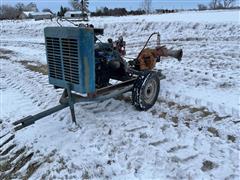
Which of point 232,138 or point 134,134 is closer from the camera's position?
point 232,138

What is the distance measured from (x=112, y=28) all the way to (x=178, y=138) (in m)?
15.0

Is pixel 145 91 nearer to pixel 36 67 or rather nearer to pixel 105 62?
pixel 105 62

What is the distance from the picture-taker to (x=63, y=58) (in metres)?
4.36

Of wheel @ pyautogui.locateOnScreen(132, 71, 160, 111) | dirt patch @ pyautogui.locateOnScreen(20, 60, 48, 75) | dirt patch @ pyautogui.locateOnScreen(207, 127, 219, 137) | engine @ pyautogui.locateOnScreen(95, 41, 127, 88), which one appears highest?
engine @ pyautogui.locateOnScreen(95, 41, 127, 88)

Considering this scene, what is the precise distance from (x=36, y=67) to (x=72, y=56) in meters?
5.11

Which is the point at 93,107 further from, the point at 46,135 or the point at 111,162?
the point at 111,162

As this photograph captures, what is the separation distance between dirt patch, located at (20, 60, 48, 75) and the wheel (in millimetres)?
3825

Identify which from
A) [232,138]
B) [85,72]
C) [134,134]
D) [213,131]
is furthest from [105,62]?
[232,138]

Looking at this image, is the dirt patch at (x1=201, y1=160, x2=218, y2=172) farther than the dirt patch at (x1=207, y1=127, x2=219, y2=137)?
No

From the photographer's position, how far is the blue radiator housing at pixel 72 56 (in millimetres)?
4039

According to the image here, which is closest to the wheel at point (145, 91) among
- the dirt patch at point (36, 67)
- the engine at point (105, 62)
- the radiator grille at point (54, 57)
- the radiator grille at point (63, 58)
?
the engine at point (105, 62)

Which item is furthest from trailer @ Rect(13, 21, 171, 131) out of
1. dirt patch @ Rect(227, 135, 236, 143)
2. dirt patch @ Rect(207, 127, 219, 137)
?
dirt patch @ Rect(227, 135, 236, 143)

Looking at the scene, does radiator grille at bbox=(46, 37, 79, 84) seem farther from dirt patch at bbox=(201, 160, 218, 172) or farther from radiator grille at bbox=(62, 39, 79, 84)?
dirt patch at bbox=(201, 160, 218, 172)

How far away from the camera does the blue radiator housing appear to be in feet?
13.3
